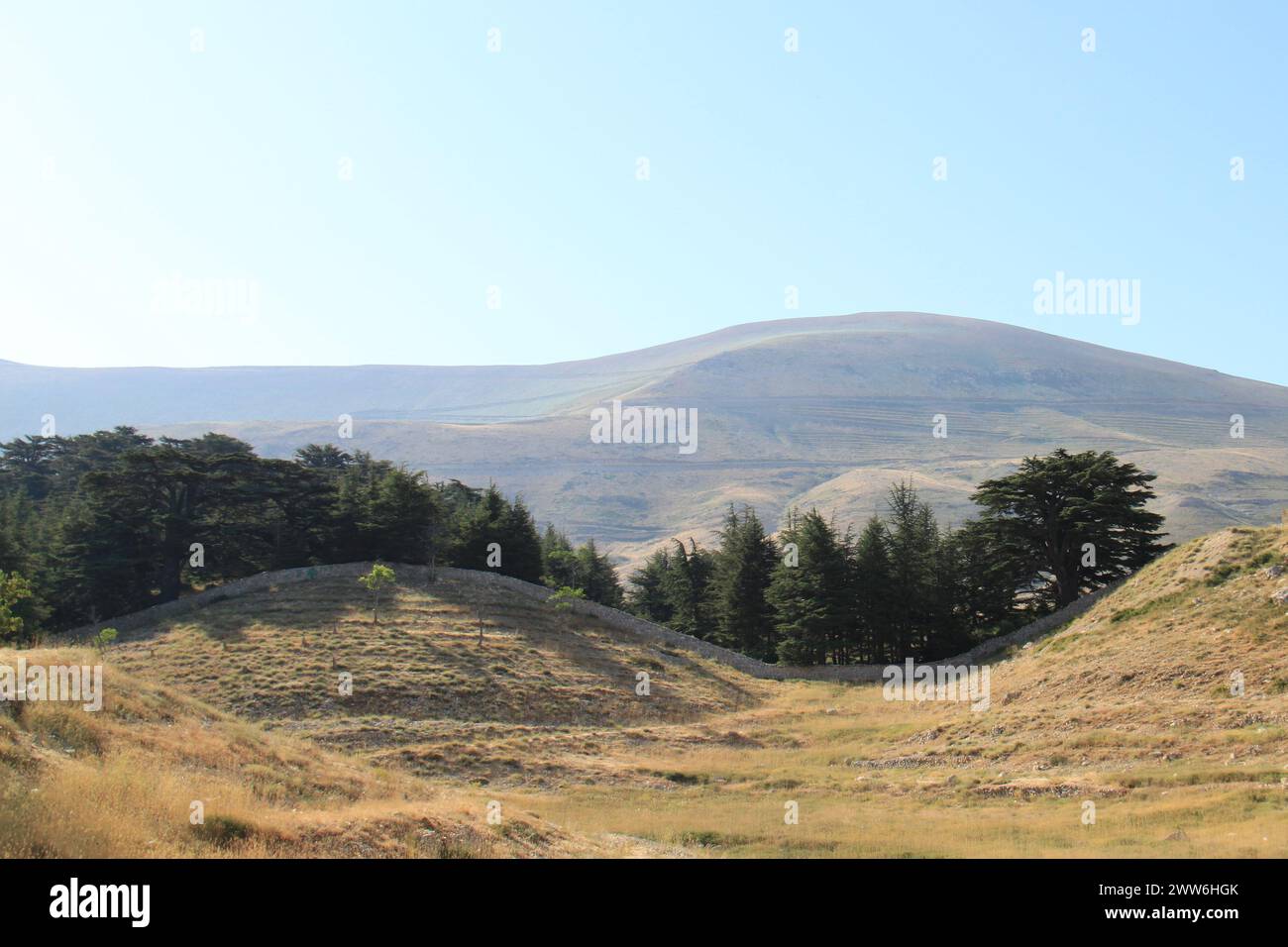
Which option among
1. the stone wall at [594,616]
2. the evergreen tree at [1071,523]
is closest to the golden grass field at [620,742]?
the stone wall at [594,616]

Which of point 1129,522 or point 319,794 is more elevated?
point 1129,522

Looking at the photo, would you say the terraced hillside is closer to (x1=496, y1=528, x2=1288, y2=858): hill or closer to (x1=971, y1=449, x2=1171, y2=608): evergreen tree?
(x1=496, y1=528, x2=1288, y2=858): hill

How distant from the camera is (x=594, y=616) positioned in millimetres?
50125

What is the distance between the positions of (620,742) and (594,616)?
1845 cm

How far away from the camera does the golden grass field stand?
12400 mm

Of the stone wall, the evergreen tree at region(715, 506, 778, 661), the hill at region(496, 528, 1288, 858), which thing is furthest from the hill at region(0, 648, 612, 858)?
the evergreen tree at region(715, 506, 778, 661)

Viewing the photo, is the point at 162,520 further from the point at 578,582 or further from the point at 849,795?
the point at 849,795

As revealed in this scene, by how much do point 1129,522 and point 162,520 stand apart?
5456 cm

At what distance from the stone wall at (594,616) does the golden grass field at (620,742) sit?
64.2 inches

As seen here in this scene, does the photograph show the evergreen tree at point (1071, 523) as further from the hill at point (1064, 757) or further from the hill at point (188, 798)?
the hill at point (188, 798)

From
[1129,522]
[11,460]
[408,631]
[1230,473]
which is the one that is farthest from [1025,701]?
[1230,473]

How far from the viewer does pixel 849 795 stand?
75.4 feet

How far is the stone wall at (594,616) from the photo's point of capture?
42875mm

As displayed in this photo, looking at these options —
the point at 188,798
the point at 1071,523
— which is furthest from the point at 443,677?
the point at 1071,523
